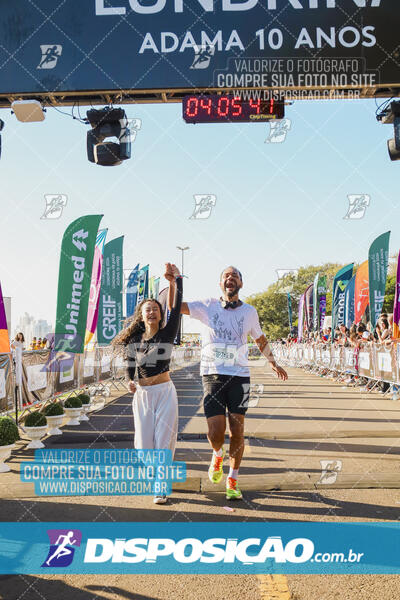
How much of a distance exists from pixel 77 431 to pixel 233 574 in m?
6.77

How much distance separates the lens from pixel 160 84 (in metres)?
7.47

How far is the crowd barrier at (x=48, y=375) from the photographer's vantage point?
8617 mm

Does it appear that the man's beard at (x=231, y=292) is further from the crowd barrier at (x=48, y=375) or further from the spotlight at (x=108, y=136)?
the spotlight at (x=108, y=136)

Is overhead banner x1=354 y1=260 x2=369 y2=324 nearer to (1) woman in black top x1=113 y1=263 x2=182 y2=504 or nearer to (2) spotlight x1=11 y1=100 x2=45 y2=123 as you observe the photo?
(2) spotlight x1=11 y1=100 x2=45 y2=123

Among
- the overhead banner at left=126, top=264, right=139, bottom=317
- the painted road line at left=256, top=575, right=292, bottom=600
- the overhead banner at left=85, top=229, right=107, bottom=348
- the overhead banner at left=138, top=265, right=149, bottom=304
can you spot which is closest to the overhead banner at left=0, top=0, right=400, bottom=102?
the painted road line at left=256, top=575, right=292, bottom=600

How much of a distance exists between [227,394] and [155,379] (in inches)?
28.1

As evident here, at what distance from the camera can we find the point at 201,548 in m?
4.03

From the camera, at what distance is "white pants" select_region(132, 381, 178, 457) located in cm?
546

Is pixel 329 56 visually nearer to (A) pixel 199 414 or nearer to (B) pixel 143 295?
(A) pixel 199 414

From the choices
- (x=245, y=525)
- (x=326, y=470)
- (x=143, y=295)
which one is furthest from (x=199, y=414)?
(x=143, y=295)
